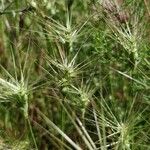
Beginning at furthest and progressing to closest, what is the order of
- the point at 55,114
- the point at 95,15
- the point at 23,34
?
the point at 55,114, the point at 23,34, the point at 95,15

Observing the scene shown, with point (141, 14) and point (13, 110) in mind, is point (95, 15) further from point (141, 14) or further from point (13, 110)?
point (13, 110)

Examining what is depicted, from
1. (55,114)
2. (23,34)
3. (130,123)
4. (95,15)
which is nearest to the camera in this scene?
(130,123)

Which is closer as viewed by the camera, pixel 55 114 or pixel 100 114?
pixel 100 114

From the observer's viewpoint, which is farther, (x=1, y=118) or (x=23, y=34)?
(x=1, y=118)

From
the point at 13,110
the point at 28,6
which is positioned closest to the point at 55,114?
the point at 13,110

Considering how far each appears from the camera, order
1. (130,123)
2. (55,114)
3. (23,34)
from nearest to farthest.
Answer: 1. (130,123)
2. (23,34)
3. (55,114)

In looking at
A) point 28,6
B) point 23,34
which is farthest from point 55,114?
point 28,6

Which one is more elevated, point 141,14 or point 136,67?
point 141,14

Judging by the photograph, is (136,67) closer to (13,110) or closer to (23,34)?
(23,34)

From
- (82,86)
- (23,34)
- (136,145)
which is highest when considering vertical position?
(23,34)
